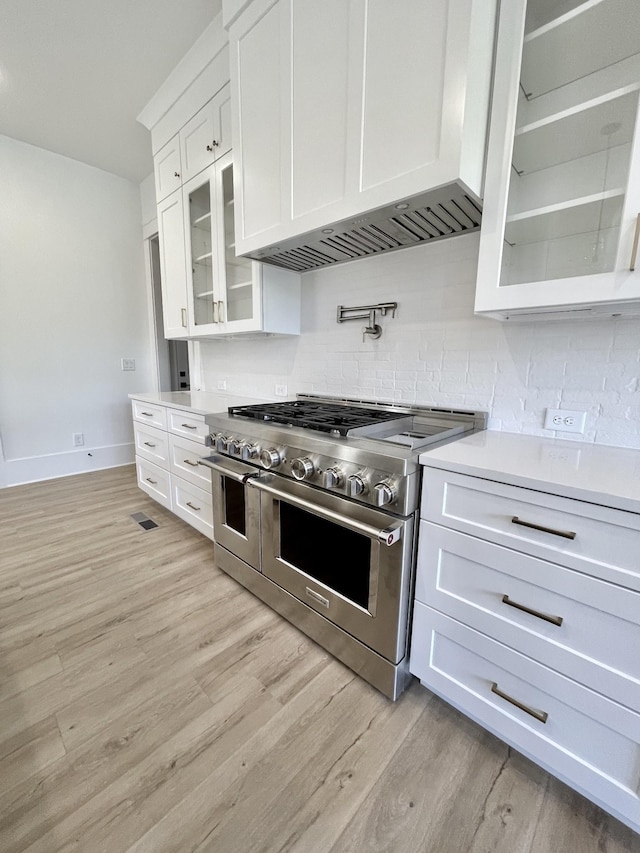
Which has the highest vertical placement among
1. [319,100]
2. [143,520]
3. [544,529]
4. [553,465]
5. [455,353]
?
[319,100]

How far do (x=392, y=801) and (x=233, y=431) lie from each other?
138 centimetres

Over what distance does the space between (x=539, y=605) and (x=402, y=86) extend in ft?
5.39

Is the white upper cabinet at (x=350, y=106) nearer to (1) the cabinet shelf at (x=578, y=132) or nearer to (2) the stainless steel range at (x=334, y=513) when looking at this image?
(1) the cabinet shelf at (x=578, y=132)

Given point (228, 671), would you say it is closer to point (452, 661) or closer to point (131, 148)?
point (452, 661)

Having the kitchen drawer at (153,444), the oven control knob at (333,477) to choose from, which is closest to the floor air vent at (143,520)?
the kitchen drawer at (153,444)

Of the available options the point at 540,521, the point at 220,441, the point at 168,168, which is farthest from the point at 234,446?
the point at 168,168

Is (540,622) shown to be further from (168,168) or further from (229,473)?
(168,168)

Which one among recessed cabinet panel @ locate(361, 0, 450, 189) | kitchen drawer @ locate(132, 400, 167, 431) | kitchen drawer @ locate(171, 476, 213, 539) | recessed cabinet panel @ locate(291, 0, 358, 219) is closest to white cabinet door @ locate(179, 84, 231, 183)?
recessed cabinet panel @ locate(291, 0, 358, 219)

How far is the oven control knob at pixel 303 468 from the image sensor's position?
1.29 m

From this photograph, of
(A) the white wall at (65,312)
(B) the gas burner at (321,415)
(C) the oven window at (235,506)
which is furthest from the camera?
(A) the white wall at (65,312)

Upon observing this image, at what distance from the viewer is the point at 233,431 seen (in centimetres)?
169

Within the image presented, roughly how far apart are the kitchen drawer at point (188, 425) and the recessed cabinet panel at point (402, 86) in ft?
4.85

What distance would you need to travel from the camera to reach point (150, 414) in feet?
8.75

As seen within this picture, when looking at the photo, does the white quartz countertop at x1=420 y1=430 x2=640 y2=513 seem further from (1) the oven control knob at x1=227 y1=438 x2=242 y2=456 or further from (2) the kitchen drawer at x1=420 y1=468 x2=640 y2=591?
(1) the oven control knob at x1=227 y1=438 x2=242 y2=456
